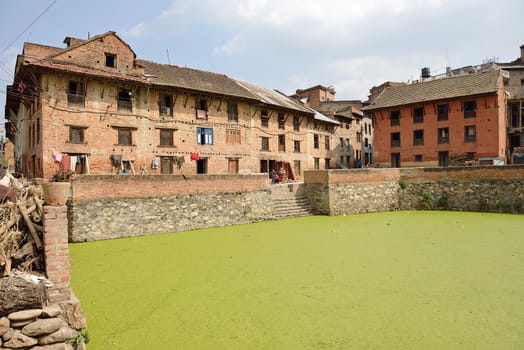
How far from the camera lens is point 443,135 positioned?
27953 millimetres

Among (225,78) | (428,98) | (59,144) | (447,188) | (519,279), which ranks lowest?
(519,279)

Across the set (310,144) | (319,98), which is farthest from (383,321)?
(319,98)

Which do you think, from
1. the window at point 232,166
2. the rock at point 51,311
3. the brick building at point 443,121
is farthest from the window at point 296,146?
the rock at point 51,311

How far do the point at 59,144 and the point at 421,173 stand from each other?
21.2m

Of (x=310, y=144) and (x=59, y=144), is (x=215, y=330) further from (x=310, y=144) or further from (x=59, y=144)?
(x=310, y=144)

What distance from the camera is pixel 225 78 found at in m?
27.1

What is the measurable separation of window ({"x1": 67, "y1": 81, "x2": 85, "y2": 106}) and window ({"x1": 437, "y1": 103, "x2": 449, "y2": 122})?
26562mm

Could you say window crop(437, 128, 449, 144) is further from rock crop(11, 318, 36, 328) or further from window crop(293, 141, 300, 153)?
rock crop(11, 318, 36, 328)

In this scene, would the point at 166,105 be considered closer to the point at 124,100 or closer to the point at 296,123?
the point at 124,100

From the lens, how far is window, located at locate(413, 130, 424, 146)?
28.9 m

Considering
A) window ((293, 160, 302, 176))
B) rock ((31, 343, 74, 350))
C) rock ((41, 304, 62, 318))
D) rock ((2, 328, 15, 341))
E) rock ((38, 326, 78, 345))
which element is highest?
window ((293, 160, 302, 176))

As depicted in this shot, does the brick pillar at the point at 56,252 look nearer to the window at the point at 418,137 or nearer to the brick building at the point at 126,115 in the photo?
the brick building at the point at 126,115

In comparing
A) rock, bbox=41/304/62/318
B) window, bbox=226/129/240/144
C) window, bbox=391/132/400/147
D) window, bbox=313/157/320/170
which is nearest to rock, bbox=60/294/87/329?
rock, bbox=41/304/62/318

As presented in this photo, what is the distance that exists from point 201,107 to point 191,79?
83.2 inches
